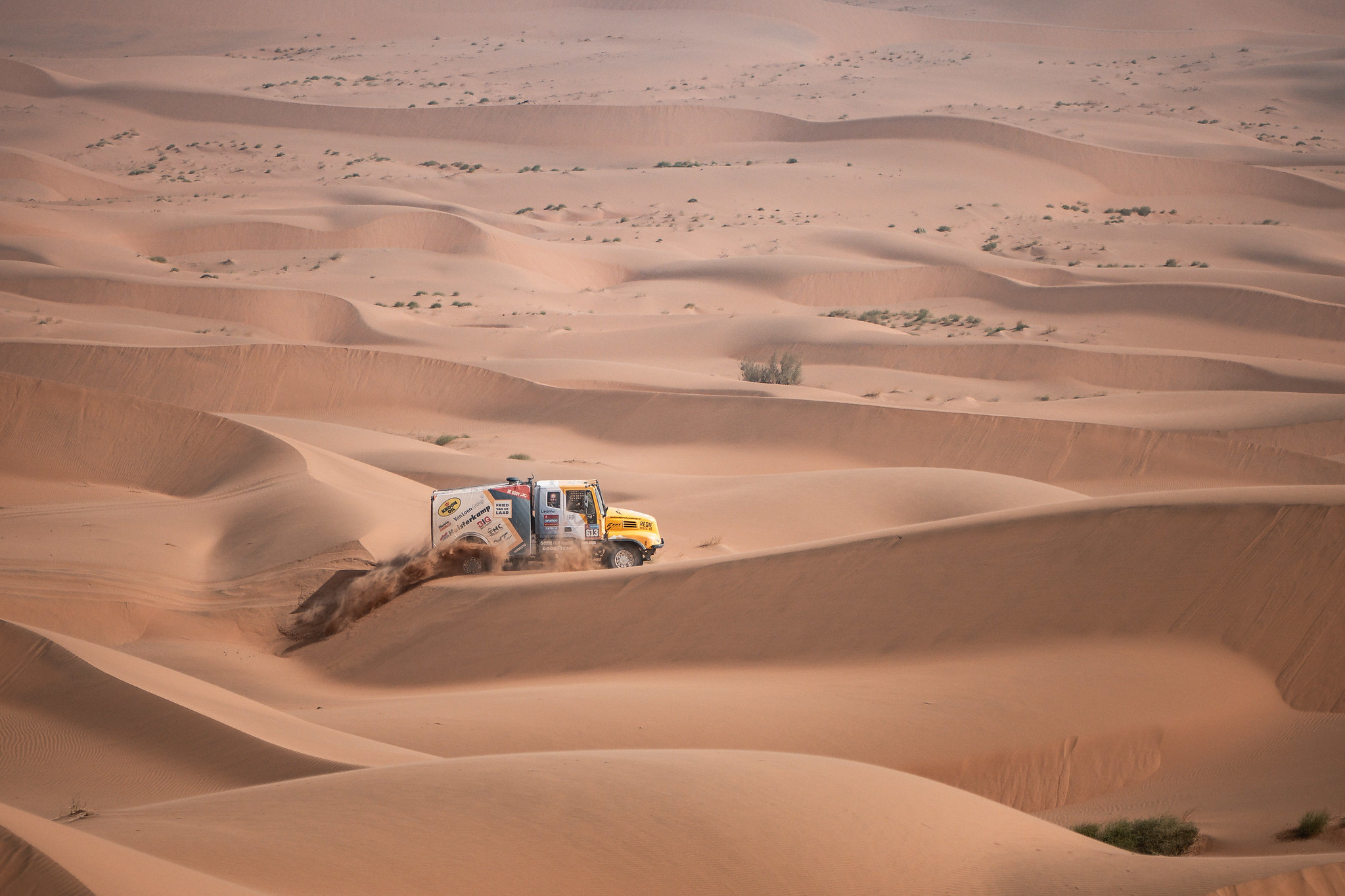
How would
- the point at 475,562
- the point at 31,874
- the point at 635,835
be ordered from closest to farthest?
the point at 31,874, the point at 635,835, the point at 475,562

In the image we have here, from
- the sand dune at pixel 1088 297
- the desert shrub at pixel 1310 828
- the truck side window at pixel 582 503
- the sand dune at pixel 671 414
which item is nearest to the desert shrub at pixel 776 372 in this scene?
the sand dune at pixel 671 414

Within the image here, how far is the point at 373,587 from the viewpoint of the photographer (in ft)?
47.9

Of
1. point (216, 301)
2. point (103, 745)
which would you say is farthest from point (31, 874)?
point (216, 301)

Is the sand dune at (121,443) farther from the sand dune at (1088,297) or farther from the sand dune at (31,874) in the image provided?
the sand dune at (1088,297)

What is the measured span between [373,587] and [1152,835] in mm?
9943

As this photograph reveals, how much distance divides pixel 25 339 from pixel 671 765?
2448cm

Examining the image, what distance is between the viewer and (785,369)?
3186 centimetres

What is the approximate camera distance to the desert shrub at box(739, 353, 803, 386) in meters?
31.5

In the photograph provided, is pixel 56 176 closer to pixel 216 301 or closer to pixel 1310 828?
pixel 216 301

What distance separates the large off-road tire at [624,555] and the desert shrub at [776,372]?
51.3 feet

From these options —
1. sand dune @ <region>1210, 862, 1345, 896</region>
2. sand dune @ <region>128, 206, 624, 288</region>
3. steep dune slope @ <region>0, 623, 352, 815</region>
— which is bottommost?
sand dune @ <region>128, 206, 624, 288</region>

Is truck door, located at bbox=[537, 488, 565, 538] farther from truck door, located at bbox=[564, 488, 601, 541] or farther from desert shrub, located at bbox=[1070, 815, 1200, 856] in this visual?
desert shrub, located at bbox=[1070, 815, 1200, 856]

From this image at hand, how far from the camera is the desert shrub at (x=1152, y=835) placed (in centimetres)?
766

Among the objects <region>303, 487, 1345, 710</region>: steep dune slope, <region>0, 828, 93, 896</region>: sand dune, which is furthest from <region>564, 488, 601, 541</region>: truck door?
<region>0, 828, 93, 896</region>: sand dune
